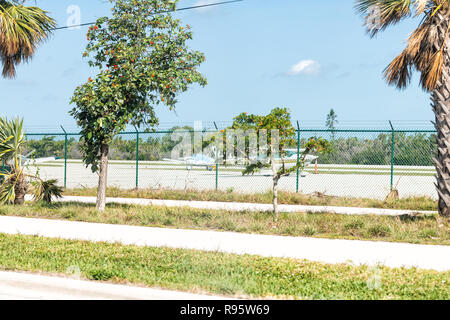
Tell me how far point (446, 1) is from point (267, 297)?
29.9 ft

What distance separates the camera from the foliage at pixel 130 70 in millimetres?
12539

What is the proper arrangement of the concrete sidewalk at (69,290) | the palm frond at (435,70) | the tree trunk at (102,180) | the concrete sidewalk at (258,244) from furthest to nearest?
the tree trunk at (102,180)
the palm frond at (435,70)
the concrete sidewalk at (258,244)
the concrete sidewalk at (69,290)

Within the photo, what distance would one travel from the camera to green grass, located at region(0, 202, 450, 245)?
33.3 feet

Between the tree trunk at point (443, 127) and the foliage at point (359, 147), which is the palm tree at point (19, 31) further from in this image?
the tree trunk at point (443, 127)

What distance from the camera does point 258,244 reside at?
906 cm

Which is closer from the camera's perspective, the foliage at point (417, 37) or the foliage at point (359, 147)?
the foliage at point (417, 37)

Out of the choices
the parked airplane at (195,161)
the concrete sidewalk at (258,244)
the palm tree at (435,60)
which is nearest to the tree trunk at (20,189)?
the concrete sidewalk at (258,244)

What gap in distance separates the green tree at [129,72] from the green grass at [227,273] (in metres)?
5.08

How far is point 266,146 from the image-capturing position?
12.0 meters

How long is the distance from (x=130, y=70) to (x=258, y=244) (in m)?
6.15

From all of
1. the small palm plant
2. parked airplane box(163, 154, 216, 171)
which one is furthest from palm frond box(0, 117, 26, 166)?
parked airplane box(163, 154, 216, 171)

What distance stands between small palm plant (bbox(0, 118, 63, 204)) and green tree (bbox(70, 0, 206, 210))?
86.5 inches

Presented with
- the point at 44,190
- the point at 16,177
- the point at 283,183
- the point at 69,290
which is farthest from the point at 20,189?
the point at 283,183

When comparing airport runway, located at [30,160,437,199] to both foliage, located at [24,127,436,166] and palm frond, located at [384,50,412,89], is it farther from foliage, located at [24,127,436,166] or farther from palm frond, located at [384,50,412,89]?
palm frond, located at [384,50,412,89]
